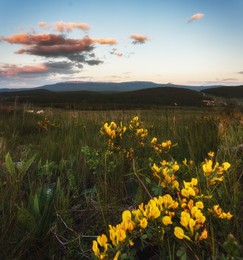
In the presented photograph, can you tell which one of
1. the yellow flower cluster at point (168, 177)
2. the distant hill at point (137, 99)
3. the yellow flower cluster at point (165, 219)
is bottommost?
the distant hill at point (137, 99)

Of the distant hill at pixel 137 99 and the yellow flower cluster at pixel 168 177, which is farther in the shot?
the distant hill at pixel 137 99

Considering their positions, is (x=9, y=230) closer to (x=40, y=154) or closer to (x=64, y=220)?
(x=64, y=220)

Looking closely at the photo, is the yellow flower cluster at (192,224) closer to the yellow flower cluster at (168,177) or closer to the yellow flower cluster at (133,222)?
the yellow flower cluster at (133,222)

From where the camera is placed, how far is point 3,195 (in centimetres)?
238

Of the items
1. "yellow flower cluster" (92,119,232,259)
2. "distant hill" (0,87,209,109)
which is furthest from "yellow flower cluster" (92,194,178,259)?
"distant hill" (0,87,209,109)

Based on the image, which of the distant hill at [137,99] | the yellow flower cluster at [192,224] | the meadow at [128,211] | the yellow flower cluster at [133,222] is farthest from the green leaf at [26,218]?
A: the distant hill at [137,99]

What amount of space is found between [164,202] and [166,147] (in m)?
1.60

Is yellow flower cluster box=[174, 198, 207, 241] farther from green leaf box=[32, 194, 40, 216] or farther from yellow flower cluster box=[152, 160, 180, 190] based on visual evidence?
green leaf box=[32, 194, 40, 216]

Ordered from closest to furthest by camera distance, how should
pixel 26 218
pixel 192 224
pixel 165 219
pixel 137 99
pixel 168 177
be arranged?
pixel 192 224 < pixel 165 219 < pixel 168 177 < pixel 26 218 < pixel 137 99

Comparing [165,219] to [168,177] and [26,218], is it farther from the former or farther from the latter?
[26,218]

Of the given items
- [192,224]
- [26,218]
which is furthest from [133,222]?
[26,218]

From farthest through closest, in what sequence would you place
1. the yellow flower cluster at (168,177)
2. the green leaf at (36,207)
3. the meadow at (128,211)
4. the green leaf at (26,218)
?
the green leaf at (36,207) < the green leaf at (26,218) < the yellow flower cluster at (168,177) < the meadow at (128,211)

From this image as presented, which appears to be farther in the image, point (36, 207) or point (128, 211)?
point (36, 207)

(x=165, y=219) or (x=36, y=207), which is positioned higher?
(x=165, y=219)
